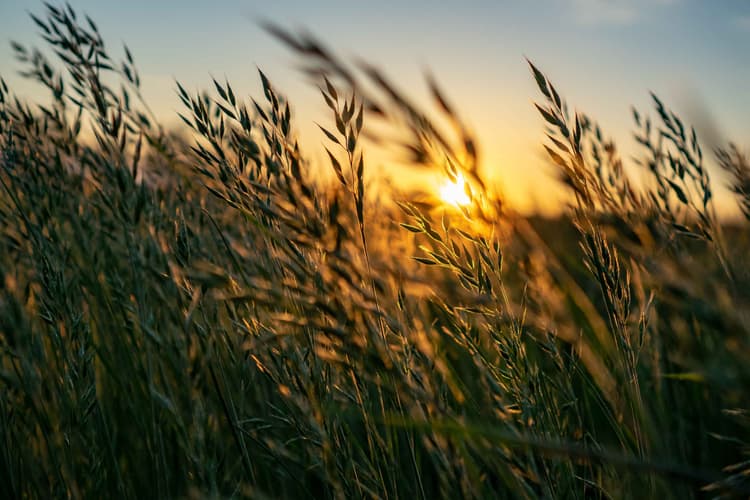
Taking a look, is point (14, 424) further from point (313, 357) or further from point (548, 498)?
point (548, 498)

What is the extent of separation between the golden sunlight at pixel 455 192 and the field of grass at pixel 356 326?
0.01 meters

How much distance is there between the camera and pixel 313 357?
1.24 metres

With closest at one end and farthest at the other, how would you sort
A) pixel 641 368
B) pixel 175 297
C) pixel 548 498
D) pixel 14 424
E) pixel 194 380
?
pixel 548 498 → pixel 194 380 → pixel 175 297 → pixel 14 424 → pixel 641 368

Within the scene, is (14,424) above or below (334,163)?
below

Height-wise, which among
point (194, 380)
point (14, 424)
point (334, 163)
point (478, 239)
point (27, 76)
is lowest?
point (14, 424)

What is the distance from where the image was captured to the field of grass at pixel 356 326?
36.6 inches

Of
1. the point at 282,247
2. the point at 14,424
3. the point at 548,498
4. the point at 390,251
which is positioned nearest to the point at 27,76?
the point at 14,424

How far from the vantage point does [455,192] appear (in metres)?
1.06

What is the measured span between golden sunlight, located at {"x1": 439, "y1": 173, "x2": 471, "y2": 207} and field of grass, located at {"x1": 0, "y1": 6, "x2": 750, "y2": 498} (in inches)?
0.5

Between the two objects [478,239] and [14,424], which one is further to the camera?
[14,424]

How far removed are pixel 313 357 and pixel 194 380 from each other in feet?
0.94

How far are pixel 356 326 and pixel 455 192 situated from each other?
30 cm

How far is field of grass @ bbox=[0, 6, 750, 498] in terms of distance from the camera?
930 mm

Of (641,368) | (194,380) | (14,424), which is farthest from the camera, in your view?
(641,368)
